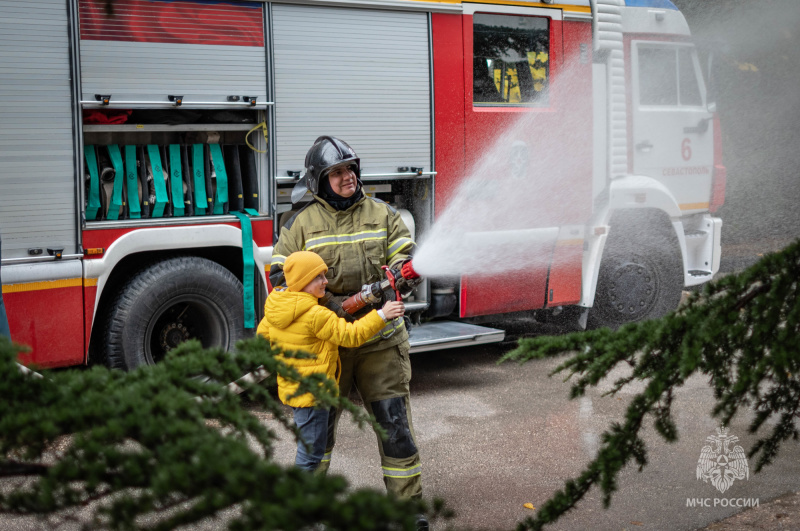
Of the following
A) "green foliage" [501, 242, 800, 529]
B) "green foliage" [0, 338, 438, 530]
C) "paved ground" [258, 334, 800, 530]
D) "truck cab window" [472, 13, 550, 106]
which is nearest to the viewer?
"green foliage" [0, 338, 438, 530]

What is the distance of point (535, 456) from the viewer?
15.6ft

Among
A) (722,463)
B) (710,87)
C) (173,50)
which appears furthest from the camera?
(710,87)

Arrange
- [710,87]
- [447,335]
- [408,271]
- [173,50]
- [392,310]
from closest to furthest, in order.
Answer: [392,310], [408,271], [173,50], [447,335], [710,87]

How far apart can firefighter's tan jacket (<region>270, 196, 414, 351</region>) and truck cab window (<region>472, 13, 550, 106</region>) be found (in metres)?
2.79

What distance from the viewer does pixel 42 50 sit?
15.5 feet

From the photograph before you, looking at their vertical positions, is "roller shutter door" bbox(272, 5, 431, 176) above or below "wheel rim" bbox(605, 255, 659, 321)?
above

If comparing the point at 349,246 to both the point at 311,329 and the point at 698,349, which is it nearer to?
the point at 311,329

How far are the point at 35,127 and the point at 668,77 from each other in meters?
5.23

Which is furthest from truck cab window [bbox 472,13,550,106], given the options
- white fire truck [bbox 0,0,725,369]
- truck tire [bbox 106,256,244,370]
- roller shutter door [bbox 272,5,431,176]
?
truck tire [bbox 106,256,244,370]

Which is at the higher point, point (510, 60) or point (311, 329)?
point (510, 60)

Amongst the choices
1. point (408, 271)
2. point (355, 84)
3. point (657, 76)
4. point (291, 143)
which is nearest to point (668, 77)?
point (657, 76)

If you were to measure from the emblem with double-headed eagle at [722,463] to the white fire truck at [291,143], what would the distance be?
1859mm

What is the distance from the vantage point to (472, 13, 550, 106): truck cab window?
6273mm

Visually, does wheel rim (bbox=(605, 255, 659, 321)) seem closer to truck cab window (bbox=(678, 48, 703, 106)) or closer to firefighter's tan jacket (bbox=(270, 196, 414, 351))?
truck cab window (bbox=(678, 48, 703, 106))
